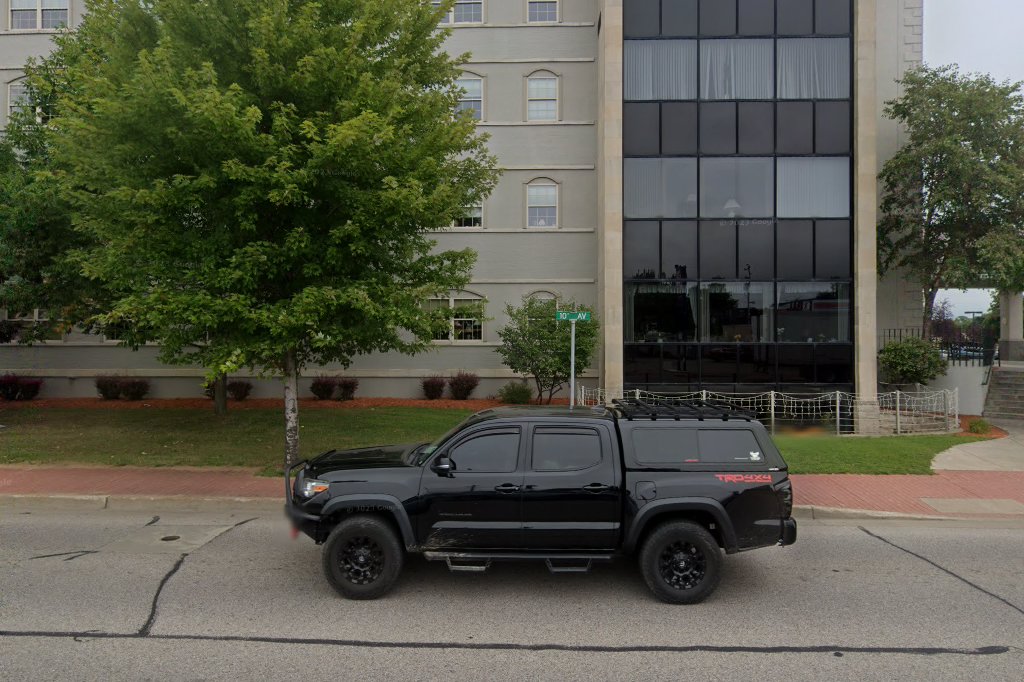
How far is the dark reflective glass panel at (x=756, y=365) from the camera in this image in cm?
1670

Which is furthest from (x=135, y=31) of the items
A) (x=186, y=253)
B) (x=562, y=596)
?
(x=562, y=596)

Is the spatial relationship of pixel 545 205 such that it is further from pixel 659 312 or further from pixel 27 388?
pixel 27 388

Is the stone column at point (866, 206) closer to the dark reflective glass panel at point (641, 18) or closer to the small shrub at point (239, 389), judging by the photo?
the dark reflective glass panel at point (641, 18)

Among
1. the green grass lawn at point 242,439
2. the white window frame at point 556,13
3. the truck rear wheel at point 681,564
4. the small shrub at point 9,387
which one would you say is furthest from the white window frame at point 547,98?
the small shrub at point 9,387

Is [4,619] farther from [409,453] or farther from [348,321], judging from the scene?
[348,321]

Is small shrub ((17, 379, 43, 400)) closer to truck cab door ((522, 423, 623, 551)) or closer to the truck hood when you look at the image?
the truck hood

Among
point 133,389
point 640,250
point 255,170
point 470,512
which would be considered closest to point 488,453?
point 470,512

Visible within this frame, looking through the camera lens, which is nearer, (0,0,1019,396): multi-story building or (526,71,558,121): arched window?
(0,0,1019,396): multi-story building

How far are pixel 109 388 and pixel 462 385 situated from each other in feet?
37.1

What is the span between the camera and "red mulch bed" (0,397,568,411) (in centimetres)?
1811

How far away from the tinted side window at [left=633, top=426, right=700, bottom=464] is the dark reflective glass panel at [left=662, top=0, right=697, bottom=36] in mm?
14703

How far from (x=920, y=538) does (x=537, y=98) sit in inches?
674

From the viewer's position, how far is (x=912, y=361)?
17.0 metres

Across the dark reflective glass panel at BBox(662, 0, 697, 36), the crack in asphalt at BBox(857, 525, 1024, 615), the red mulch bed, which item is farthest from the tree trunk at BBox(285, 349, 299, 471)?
the dark reflective glass panel at BBox(662, 0, 697, 36)
